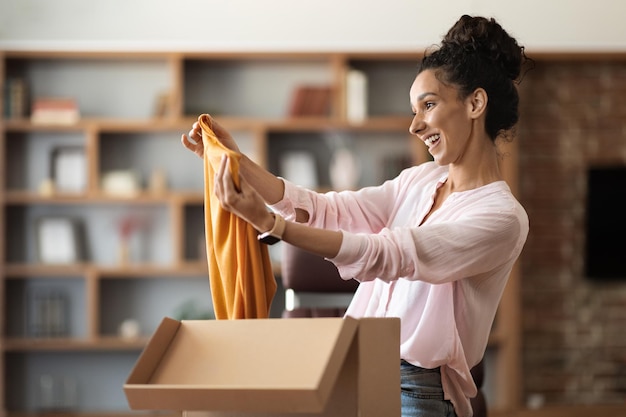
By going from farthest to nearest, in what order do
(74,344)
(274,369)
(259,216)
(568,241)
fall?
(568,241) < (74,344) < (259,216) < (274,369)

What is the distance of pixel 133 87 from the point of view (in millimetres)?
6137

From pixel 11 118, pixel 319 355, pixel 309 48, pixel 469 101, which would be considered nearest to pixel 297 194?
pixel 469 101

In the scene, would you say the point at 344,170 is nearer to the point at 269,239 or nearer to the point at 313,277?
the point at 313,277

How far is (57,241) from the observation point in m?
6.08

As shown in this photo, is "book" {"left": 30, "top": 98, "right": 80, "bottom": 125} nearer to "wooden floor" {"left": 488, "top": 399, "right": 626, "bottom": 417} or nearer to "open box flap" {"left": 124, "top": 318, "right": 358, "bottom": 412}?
"wooden floor" {"left": 488, "top": 399, "right": 626, "bottom": 417}

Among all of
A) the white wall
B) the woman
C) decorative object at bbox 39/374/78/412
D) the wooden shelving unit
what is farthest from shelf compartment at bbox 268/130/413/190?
the woman

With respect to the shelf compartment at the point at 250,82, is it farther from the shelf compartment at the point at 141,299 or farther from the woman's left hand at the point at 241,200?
the woman's left hand at the point at 241,200

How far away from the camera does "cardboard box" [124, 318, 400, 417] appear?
1595 millimetres

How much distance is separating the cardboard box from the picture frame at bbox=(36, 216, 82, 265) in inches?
175

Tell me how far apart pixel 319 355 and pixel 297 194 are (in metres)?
0.57

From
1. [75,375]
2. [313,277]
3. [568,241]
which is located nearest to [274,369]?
[313,277]

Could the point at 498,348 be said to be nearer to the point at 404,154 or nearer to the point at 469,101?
the point at 404,154

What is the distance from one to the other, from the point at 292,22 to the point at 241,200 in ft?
14.6

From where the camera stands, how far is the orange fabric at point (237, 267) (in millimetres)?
1882
